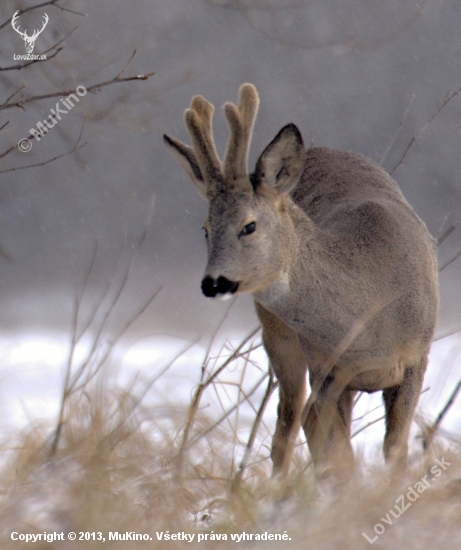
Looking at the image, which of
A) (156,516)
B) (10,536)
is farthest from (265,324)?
(10,536)

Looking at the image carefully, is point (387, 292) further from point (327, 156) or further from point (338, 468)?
point (327, 156)

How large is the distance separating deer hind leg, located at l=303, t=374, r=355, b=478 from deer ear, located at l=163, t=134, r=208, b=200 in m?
0.87

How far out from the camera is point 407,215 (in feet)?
12.1

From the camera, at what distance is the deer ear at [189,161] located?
337 centimetres

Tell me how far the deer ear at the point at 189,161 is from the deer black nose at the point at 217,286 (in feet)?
1.68

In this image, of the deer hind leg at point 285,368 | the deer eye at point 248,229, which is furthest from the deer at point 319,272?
the deer hind leg at point 285,368

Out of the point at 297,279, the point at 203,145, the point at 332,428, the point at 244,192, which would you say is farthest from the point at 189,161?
the point at 332,428

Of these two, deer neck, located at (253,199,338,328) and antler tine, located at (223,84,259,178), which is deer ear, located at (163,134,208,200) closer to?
antler tine, located at (223,84,259,178)

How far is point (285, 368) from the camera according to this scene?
12.5ft

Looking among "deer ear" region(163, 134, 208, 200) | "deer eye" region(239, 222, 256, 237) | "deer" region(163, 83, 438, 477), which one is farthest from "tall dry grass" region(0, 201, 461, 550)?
"deer ear" region(163, 134, 208, 200)

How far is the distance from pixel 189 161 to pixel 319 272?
68 centimetres

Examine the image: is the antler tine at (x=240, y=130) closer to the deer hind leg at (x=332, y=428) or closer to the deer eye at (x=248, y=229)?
the deer eye at (x=248, y=229)

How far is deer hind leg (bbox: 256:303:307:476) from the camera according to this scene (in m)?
3.77

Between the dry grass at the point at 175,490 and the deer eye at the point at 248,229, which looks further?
the deer eye at the point at 248,229
